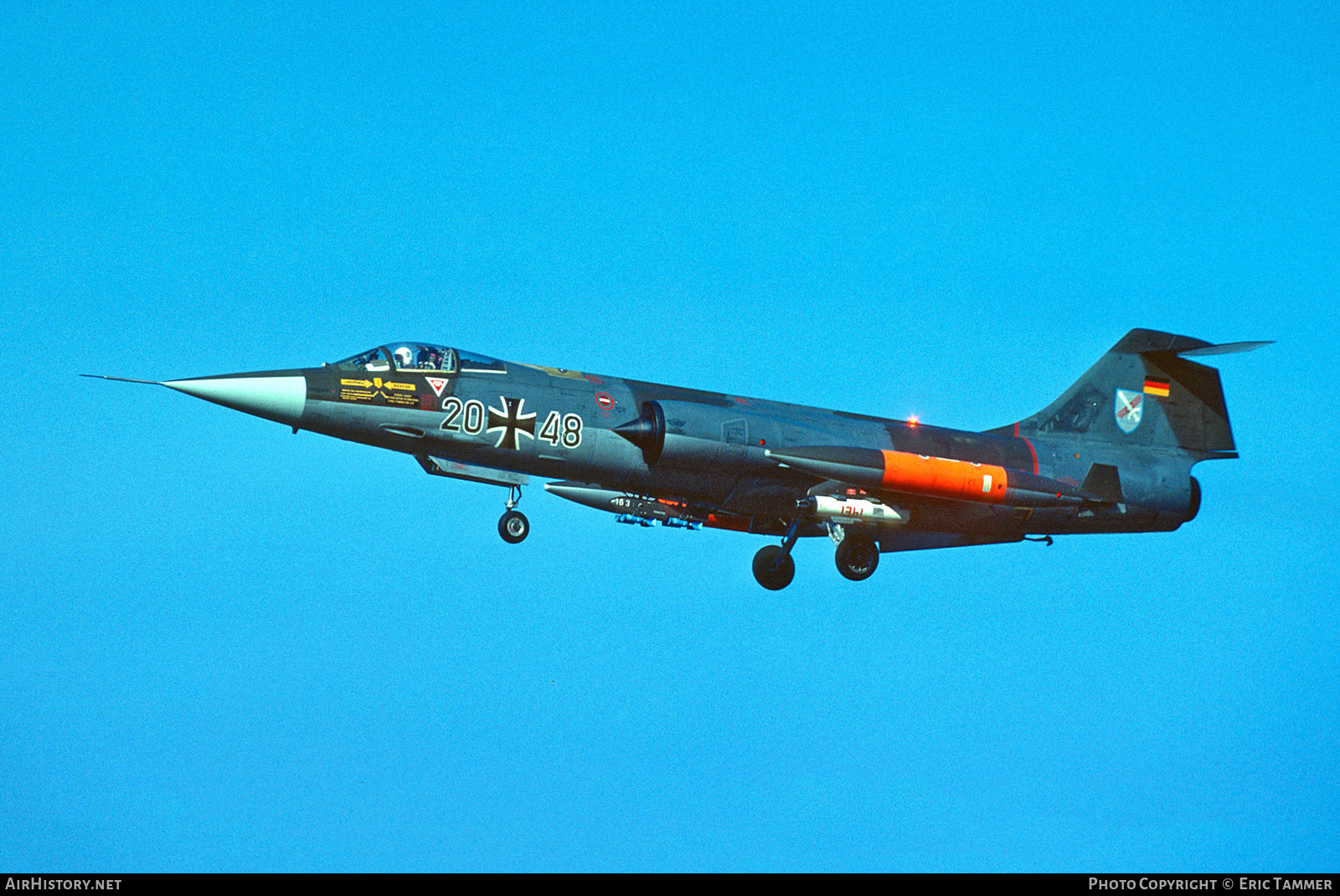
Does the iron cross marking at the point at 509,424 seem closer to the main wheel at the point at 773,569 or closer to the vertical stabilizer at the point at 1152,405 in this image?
the main wheel at the point at 773,569

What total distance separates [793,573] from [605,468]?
461 centimetres

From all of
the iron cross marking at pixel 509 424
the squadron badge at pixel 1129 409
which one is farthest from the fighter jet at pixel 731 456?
the squadron badge at pixel 1129 409

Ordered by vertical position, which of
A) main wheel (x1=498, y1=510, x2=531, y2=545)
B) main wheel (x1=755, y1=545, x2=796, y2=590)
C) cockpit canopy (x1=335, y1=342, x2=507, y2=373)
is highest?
cockpit canopy (x1=335, y1=342, x2=507, y2=373)

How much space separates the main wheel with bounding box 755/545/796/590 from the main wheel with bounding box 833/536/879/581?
1.12 meters

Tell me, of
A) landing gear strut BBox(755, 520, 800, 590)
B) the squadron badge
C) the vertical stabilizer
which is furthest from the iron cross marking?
the squadron badge

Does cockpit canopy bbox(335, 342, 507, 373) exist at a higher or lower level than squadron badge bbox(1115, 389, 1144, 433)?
lower

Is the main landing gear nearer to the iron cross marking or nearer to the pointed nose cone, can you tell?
the iron cross marking

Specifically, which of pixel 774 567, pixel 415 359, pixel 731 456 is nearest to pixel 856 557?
pixel 774 567

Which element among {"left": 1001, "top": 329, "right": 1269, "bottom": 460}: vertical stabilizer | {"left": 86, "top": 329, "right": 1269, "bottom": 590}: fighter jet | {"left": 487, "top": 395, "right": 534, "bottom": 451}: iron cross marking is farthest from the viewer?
{"left": 1001, "top": 329, "right": 1269, "bottom": 460}: vertical stabilizer

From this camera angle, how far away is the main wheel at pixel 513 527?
21.1m

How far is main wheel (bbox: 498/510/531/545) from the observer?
2112 centimetres

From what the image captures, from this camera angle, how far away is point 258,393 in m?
20.1
